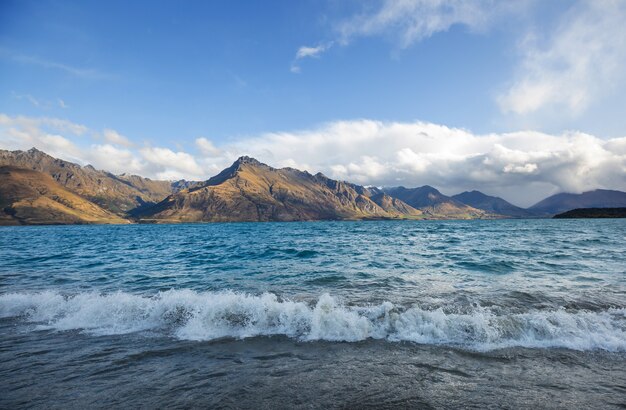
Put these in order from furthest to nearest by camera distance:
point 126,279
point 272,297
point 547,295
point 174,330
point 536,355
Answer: point 126,279, point 547,295, point 272,297, point 174,330, point 536,355

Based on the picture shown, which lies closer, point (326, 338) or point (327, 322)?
point (326, 338)

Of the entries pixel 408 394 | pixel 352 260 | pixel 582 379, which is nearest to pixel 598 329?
pixel 582 379

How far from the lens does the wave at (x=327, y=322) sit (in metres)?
11.8

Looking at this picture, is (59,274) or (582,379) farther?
(59,274)

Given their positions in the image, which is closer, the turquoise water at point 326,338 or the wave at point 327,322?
the turquoise water at point 326,338

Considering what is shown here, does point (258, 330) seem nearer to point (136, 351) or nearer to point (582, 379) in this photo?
point (136, 351)

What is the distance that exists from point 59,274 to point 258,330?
23452mm

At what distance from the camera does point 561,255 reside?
3419 centimetres

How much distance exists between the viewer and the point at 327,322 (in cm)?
1306

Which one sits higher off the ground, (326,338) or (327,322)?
(327,322)

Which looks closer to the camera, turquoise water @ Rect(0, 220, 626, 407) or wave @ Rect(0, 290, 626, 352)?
turquoise water @ Rect(0, 220, 626, 407)

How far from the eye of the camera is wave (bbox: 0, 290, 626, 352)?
11.8 metres

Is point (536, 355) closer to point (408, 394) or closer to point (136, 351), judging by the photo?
point (408, 394)

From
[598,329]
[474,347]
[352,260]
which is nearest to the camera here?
[474,347]
